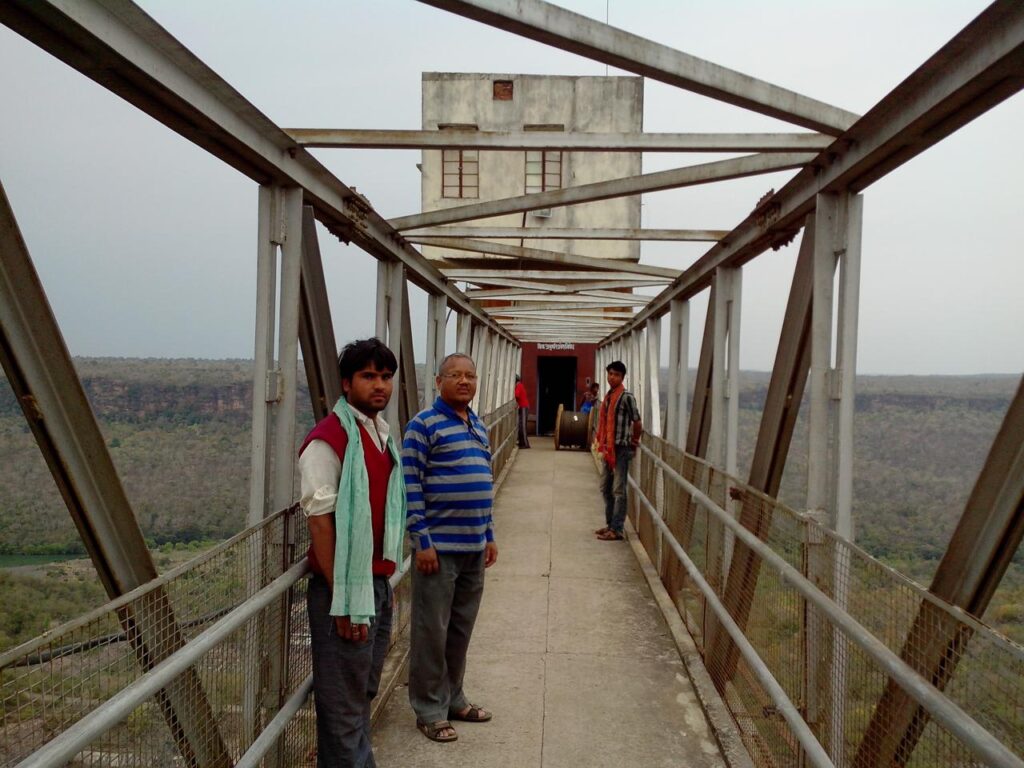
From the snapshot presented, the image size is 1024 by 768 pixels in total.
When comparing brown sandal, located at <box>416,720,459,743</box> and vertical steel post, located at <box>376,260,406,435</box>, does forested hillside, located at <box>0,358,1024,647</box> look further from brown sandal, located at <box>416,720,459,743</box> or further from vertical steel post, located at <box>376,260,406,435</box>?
brown sandal, located at <box>416,720,459,743</box>

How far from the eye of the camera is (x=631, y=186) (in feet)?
18.6

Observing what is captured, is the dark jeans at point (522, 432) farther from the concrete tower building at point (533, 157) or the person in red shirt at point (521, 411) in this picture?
the concrete tower building at point (533, 157)

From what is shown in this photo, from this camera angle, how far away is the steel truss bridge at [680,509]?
2043mm

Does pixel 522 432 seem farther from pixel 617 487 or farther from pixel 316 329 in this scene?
pixel 316 329

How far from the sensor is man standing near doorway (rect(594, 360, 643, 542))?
337 inches

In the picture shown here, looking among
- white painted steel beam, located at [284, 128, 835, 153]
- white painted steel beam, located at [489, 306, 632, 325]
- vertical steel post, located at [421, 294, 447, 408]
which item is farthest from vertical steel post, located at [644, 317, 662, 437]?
white painted steel beam, located at [284, 128, 835, 153]

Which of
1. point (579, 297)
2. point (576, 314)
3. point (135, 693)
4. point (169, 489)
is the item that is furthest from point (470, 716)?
point (576, 314)

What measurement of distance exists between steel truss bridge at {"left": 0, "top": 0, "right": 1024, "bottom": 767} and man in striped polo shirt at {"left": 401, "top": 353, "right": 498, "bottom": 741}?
59cm

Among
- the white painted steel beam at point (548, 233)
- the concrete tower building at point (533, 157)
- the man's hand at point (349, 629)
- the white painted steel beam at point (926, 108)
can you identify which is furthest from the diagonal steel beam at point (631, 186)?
the concrete tower building at point (533, 157)

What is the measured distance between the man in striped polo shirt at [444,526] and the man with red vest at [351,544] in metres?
0.52

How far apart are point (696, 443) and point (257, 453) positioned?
4.66 m

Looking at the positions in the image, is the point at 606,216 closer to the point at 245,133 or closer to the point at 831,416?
the point at 831,416

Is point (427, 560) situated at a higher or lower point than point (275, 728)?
higher

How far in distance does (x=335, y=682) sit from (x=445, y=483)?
1.02m
